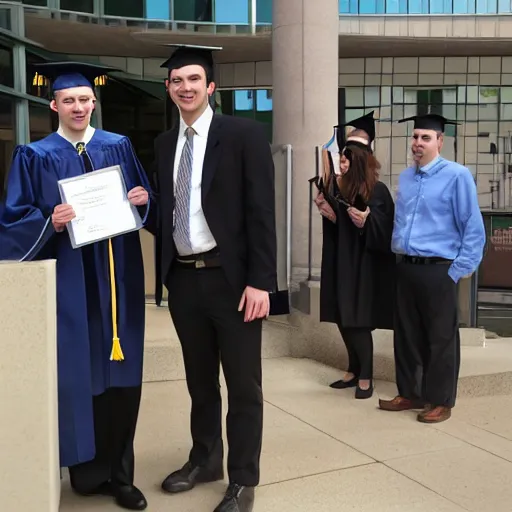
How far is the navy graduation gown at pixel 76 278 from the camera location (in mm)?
2828

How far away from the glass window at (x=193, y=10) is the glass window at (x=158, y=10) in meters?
0.16

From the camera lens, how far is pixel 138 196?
294 centimetres

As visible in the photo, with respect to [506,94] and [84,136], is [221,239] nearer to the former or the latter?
[84,136]

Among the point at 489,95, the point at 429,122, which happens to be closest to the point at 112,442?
the point at 429,122

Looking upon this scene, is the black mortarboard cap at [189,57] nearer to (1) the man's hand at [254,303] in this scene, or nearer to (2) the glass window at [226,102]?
(1) the man's hand at [254,303]

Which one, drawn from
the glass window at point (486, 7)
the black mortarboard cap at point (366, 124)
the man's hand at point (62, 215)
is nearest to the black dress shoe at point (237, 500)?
the man's hand at point (62, 215)

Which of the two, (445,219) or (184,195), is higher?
(184,195)

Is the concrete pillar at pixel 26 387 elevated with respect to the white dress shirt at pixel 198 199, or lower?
lower

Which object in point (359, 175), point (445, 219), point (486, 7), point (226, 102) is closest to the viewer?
point (445, 219)

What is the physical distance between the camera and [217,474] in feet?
11.1

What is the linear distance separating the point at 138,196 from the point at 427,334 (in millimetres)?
2508

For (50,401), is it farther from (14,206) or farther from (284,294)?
(284,294)

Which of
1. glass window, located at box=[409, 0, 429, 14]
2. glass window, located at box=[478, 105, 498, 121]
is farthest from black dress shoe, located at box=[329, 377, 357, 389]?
glass window, located at box=[478, 105, 498, 121]

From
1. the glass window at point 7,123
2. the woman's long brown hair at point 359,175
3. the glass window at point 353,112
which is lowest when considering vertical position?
the woman's long brown hair at point 359,175
